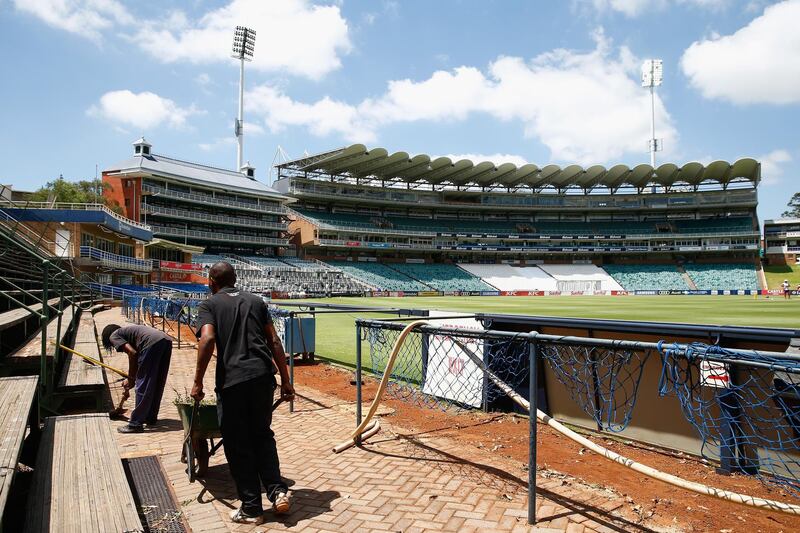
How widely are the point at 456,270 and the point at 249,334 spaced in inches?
2541

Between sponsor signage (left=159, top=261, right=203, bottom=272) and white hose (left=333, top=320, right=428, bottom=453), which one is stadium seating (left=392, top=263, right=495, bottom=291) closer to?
sponsor signage (left=159, top=261, right=203, bottom=272)

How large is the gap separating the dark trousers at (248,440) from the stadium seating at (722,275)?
68663 mm

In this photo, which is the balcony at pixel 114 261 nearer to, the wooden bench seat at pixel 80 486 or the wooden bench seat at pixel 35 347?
the wooden bench seat at pixel 35 347

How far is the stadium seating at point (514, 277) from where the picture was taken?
2547 inches

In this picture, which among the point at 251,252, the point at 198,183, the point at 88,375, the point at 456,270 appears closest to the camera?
the point at 88,375

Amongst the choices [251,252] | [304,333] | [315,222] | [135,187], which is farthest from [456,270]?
[304,333]

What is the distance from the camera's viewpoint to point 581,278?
6750 centimetres

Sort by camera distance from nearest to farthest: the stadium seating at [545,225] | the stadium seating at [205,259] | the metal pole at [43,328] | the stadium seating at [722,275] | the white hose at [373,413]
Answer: the metal pole at [43,328]
the white hose at [373,413]
the stadium seating at [205,259]
the stadium seating at [722,275]
the stadium seating at [545,225]

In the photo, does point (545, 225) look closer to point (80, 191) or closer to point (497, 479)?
point (80, 191)

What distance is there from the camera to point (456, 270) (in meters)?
67.9

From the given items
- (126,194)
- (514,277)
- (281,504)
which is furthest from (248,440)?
(514,277)

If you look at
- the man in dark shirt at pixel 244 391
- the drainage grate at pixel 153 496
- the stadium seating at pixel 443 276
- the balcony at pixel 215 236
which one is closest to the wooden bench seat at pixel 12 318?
the drainage grate at pixel 153 496

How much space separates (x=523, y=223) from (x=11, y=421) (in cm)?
7474

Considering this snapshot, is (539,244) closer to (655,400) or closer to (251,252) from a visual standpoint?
(251,252)
